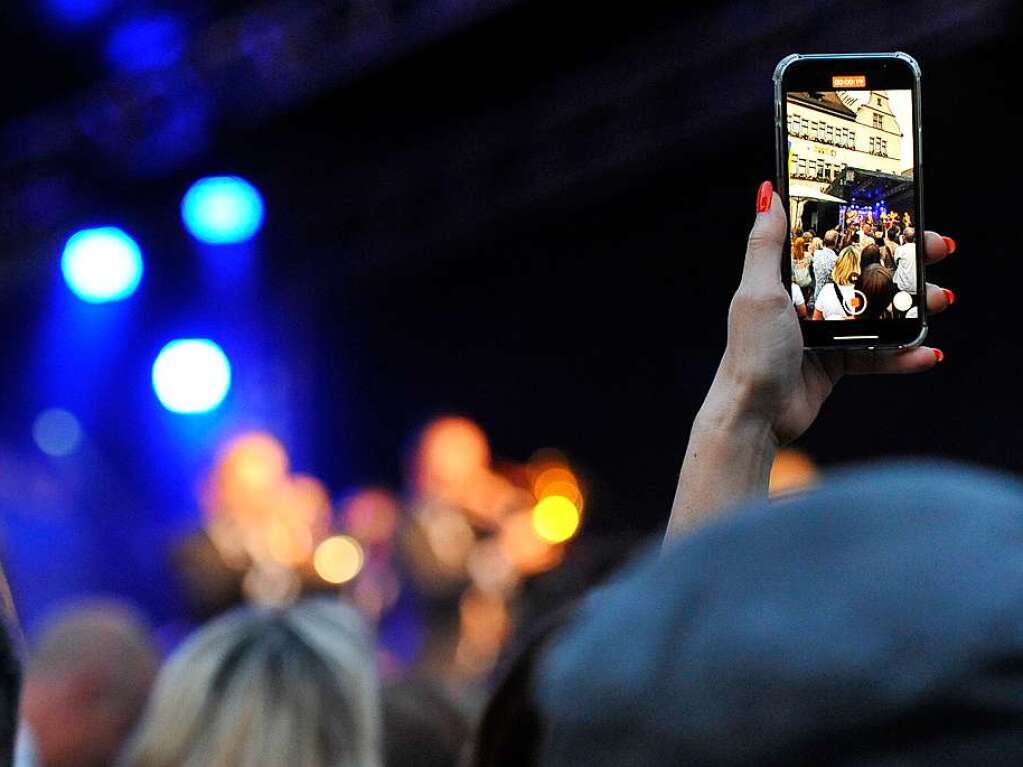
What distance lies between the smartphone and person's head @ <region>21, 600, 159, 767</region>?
1777 mm

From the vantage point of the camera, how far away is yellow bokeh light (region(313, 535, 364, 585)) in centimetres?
891

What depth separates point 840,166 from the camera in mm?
1626

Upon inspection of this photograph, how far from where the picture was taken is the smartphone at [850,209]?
161cm

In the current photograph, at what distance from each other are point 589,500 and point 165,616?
2.63 metres

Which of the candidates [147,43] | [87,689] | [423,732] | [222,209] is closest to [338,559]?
[222,209]

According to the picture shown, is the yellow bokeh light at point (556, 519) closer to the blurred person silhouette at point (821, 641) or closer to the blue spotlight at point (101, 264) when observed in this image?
the blue spotlight at point (101, 264)

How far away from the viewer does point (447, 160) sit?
8.34 m

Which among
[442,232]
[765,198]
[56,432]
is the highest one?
[765,198]

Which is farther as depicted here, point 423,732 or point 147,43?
point 147,43

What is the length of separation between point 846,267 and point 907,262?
6cm

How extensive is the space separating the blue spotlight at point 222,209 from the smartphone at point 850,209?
701cm

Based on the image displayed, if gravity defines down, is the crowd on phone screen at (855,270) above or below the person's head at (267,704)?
above

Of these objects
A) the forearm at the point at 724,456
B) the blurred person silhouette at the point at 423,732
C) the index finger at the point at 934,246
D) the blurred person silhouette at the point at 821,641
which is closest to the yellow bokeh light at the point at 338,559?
the blurred person silhouette at the point at 423,732

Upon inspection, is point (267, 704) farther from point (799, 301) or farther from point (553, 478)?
point (553, 478)
